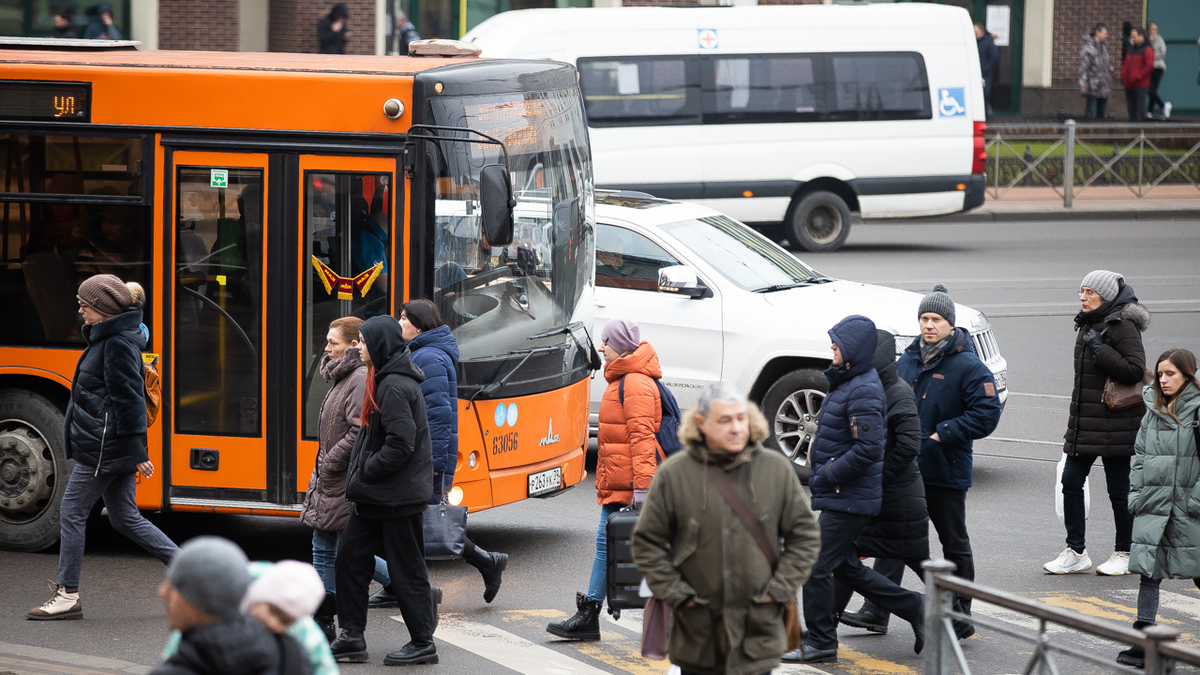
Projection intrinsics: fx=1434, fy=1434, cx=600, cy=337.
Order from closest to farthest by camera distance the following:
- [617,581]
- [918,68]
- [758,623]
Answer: [758,623] → [617,581] → [918,68]

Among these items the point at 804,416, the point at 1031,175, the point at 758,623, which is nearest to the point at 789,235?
the point at 1031,175

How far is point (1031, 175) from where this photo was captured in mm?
26141

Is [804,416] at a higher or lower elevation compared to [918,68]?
lower

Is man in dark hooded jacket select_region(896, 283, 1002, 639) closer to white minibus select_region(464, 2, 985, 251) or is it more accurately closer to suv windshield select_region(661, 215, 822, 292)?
suv windshield select_region(661, 215, 822, 292)

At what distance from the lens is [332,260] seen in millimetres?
7758

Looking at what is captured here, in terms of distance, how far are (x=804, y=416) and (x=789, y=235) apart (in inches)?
410

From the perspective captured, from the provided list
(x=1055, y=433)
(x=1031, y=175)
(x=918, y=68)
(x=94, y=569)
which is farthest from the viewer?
(x=1031, y=175)

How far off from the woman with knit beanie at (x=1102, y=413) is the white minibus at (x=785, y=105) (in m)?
11.9

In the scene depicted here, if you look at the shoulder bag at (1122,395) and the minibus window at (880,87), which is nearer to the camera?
the shoulder bag at (1122,395)

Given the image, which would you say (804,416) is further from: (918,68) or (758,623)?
(918,68)

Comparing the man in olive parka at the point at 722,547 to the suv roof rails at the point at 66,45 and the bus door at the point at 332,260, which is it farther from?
the suv roof rails at the point at 66,45

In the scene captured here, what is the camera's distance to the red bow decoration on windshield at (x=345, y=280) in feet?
25.3

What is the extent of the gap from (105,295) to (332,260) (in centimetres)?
133

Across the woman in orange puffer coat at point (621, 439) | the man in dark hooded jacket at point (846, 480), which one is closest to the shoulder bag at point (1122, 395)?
the man in dark hooded jacket at point (846, 480)
